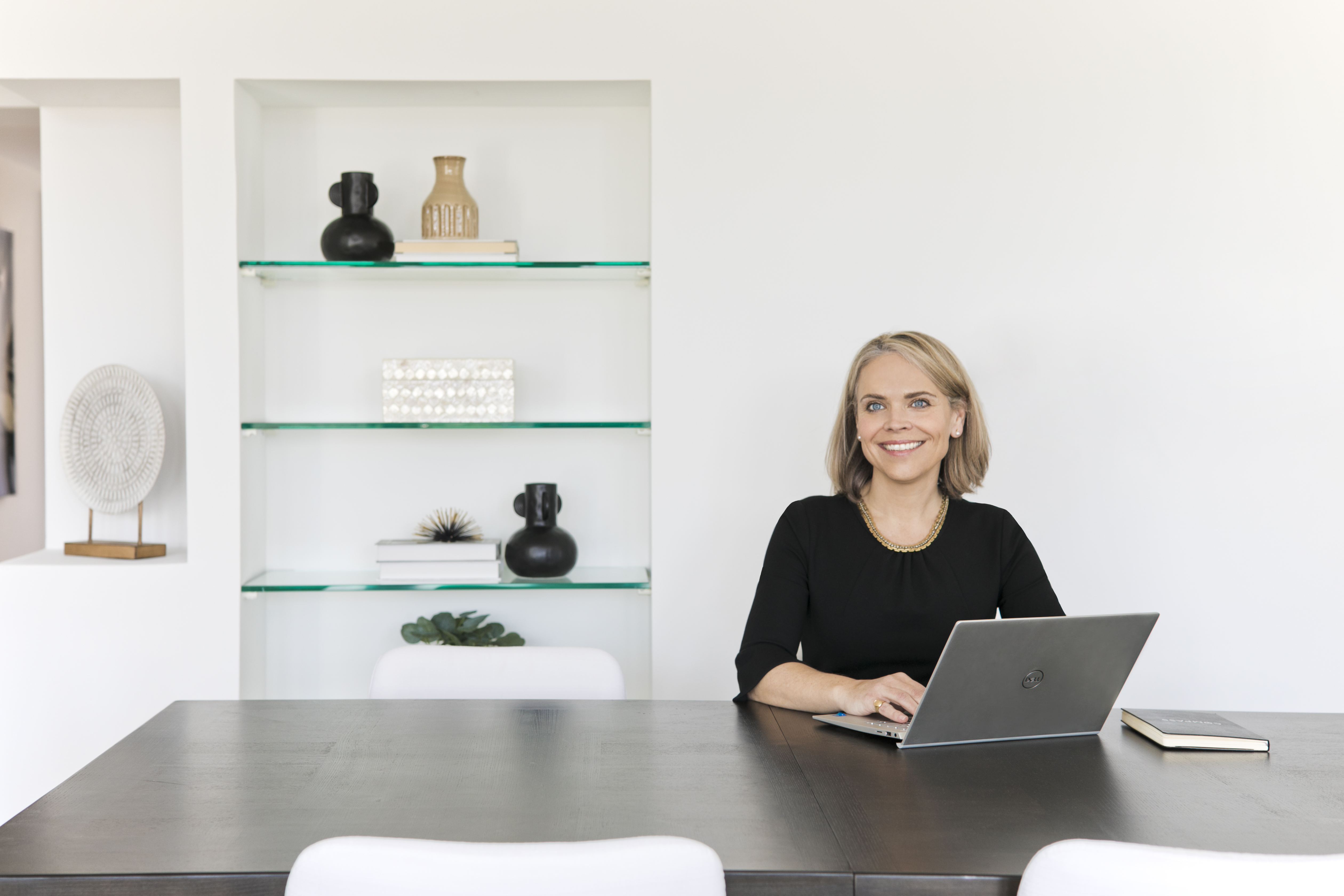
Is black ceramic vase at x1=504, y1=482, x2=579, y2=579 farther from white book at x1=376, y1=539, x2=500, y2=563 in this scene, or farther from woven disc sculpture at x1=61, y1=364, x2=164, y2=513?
woven disc sculpture at x1=61, y1=364, x2=164, y2=513

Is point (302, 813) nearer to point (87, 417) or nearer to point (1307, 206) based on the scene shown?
point (87, 417)

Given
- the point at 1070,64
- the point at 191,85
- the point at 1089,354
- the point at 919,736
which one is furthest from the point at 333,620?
the point at 1070,64

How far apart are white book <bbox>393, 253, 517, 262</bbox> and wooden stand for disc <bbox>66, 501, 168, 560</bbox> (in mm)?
988

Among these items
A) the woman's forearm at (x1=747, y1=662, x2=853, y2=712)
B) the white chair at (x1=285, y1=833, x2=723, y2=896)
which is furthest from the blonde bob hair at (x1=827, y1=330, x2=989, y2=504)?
the white chair at (x1=285, y1=833, x2=723, y2=896)

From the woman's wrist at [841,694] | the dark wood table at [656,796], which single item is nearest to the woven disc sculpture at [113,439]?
the dark wood table at [656,796]

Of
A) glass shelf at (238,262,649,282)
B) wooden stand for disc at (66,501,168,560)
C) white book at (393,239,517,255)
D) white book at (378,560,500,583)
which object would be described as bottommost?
white book at (378,560,500,583)

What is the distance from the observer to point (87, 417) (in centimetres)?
285

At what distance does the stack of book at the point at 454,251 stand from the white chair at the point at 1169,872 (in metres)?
2.13

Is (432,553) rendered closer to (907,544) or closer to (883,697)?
(907,544)

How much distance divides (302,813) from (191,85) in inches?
82.8

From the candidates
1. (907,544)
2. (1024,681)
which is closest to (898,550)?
(907,544)

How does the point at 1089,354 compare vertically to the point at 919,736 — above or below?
above

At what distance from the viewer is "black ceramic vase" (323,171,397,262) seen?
276 cm

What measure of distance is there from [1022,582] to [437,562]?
1484mm
